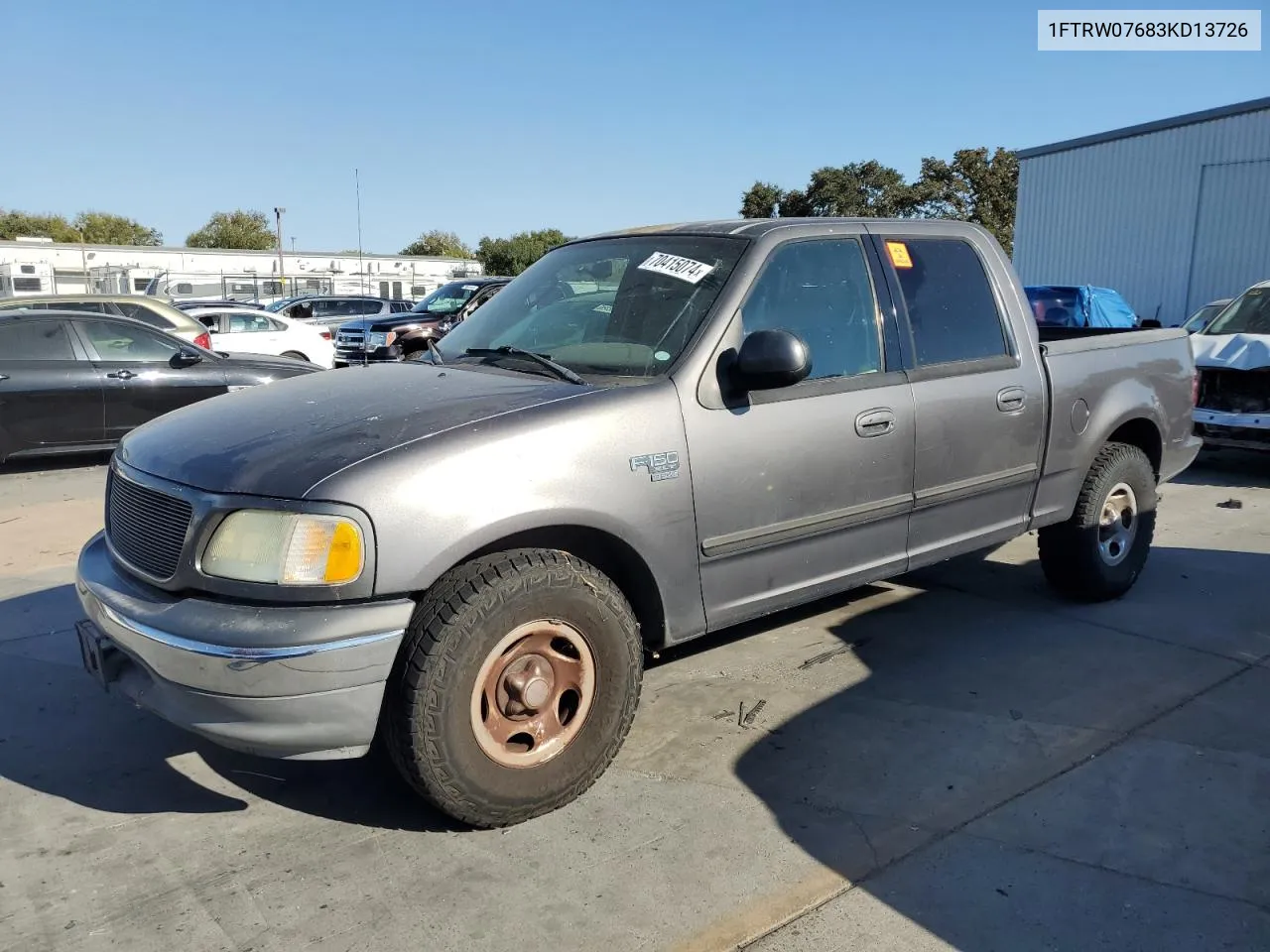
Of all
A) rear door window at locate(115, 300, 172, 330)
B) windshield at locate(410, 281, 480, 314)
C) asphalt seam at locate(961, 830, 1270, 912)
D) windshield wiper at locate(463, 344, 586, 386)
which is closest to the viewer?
asphalt seam at locate(961, 830, 1270, 912)

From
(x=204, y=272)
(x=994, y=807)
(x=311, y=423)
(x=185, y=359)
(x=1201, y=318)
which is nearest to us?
(x=311, y=423)

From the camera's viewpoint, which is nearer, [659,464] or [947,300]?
[659,464]

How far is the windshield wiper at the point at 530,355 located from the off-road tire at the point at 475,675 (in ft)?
2.23

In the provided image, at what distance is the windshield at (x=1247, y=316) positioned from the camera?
31.0 feet

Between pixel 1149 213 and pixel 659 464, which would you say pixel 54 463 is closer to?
pixel 659 464

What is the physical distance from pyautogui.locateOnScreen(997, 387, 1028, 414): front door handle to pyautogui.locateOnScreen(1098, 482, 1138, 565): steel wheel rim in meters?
1.02

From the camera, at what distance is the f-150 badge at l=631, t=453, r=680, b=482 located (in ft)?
10.3

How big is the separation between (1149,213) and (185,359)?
21363mm

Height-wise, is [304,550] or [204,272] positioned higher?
[204,272]

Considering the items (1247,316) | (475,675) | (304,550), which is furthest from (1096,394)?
(1247,316)

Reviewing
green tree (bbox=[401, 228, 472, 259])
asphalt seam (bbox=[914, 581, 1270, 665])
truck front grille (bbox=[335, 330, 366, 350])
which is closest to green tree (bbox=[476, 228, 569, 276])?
green tree (bbox=[401, 228, 472, 259])

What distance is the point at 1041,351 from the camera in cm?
458

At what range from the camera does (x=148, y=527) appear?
2984 mm

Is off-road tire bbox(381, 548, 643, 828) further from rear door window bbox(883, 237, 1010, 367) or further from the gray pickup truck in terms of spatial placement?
rear door window bbox(883, 237, 1010, 367)
